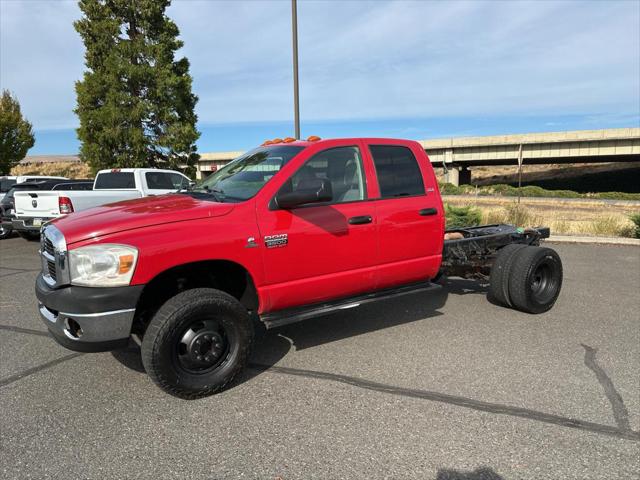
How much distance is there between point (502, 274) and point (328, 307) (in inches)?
103

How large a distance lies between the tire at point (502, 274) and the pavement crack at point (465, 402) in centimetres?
251

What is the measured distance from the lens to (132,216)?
11.3ft

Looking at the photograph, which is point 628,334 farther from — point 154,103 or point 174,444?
point 154,103

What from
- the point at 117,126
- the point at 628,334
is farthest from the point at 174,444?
the point at 117,126

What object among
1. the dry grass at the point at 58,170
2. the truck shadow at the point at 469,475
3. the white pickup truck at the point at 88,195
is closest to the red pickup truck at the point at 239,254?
the truck shadow at the point at 469,475

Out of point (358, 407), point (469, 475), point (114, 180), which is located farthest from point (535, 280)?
point (114, 180)

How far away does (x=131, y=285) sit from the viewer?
10.6 feet

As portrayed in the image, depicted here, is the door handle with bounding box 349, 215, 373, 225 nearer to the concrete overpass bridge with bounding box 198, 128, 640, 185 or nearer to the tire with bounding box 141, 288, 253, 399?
the tire with bounding box 141, 288, 253, 399

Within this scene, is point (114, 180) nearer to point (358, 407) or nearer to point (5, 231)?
point (5, 231)

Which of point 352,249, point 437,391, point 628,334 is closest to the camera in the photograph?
point 437,391

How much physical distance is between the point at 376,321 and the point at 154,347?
9.12ft

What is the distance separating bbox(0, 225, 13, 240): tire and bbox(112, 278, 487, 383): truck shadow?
10091mm

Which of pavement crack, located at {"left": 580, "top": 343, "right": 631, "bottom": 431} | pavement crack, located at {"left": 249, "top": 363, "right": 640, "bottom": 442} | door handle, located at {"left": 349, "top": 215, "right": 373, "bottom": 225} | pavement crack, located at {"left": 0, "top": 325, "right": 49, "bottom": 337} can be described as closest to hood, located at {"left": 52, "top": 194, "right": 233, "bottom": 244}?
door handle, located at {"left": 349, "top": 215, "right": 373, "bottom": 225}

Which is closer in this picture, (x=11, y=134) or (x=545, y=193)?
(x=11, y=134)
